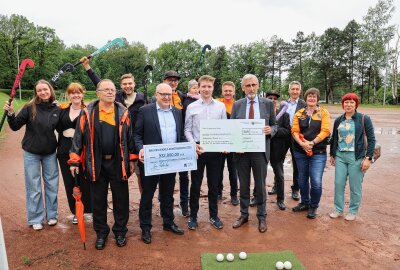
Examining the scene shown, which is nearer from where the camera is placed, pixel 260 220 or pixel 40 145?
pixel 40 145

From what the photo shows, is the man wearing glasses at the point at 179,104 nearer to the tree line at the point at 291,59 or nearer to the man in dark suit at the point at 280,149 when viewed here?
the man in dark suit at the point at 280,149

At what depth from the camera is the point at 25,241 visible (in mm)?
4656

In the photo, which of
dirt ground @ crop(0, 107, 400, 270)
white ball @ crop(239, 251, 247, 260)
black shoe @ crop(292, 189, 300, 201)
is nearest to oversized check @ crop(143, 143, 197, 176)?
dirt ground @ crop(0, 107, 400, 270)

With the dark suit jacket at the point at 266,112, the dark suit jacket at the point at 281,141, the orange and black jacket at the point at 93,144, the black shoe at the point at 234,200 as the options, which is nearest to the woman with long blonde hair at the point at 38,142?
the orange and black jacket at the point at 93,144

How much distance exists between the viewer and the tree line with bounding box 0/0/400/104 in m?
45.1

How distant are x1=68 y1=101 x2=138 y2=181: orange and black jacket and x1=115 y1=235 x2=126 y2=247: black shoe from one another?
36.4 inches

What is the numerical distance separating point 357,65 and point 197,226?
55.4 meters

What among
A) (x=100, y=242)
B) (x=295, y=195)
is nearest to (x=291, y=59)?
(x=295, y=195)

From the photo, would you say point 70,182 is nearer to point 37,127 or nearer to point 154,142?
point 37,127

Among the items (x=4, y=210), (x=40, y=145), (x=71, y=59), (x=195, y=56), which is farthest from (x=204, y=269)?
(x=71, y=59)

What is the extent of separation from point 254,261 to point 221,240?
797mm

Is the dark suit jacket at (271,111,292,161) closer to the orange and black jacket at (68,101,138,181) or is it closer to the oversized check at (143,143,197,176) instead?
the oversized check at (143,143,197,176)

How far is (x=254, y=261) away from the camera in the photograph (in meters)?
4.11

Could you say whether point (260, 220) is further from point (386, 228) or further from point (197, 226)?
point (386, 228)
